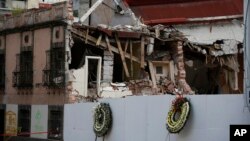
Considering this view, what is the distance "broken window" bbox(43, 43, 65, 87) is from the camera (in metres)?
22.0

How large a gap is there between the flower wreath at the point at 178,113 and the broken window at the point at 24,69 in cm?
1149

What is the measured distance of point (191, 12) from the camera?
28.2 meters

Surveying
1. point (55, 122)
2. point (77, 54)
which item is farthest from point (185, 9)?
point (55, 122)

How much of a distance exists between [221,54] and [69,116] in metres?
8.64

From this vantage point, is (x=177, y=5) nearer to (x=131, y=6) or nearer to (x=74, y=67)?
(x=131, y=6)

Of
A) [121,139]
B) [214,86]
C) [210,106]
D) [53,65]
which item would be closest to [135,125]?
[121,139]

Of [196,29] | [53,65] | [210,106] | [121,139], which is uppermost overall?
[196,29]

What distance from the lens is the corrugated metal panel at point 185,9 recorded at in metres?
27.2

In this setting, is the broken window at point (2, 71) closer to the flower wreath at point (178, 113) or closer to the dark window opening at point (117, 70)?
the dark window opening at point (117, 70)

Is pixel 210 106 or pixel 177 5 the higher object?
pixel 177 5

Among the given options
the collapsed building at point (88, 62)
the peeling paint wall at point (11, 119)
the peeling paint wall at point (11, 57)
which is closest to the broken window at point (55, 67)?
the collapsed building at point (88, 62)

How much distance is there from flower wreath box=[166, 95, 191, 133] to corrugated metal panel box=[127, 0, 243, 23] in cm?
1428

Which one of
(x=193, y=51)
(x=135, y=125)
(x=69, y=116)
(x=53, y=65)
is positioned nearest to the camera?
(x=135, y=125)

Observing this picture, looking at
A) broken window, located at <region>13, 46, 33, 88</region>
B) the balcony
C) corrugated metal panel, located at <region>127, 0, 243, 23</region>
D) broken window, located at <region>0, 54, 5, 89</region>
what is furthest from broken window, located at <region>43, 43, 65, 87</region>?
corrugated metal panel, located at <region>127, 0, 243, 23</region>
